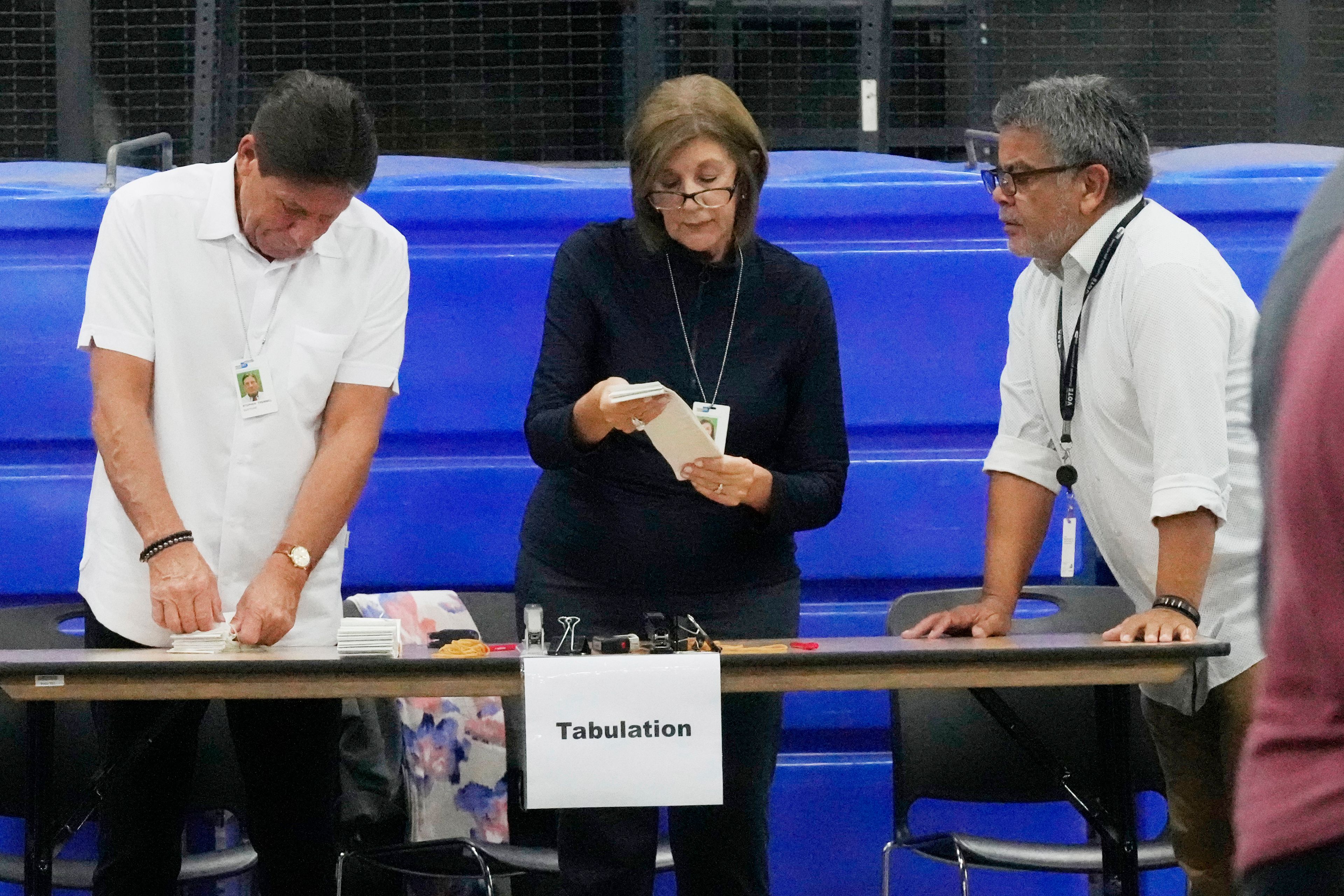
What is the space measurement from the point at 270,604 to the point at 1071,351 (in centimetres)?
118

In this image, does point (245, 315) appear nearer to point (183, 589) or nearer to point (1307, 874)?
point (183, 589)

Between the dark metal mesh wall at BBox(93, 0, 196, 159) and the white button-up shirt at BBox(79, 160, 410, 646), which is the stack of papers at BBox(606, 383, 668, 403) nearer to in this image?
the white button-up shirt at BBox(79, 160, 410, 646)

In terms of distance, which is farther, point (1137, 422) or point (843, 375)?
point (843, 375)

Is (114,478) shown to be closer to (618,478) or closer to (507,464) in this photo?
(618,478)

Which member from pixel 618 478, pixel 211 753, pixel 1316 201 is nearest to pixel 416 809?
pixel 211 753

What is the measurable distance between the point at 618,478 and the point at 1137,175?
2.83ft

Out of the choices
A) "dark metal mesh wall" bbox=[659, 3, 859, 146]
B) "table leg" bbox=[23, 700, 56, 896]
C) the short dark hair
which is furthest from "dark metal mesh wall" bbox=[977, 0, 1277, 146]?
"table leg" bbox=[23, 700, 56, 896]

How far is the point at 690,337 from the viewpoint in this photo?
2.25 m

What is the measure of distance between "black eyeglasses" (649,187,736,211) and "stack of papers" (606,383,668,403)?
13.5 inches

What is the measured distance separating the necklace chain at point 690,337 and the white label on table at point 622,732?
0.45 metres

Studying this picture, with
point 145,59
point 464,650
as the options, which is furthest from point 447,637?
point 145,59

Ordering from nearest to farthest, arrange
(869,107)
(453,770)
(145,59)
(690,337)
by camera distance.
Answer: (690,337)
(453,770)
(869,107)
(145,59)

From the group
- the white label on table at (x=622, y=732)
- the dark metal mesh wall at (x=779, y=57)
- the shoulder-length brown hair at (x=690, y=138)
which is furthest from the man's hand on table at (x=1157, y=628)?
the dark metal mesh wall at (x=779, y=57)

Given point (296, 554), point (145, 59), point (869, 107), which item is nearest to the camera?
point (296, 554)
